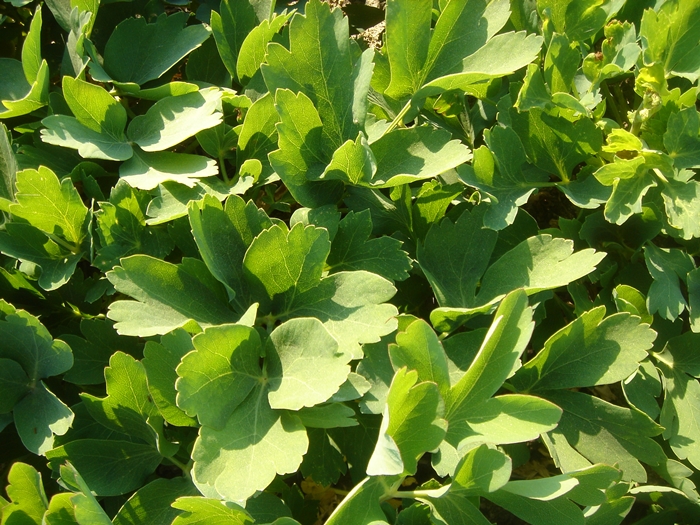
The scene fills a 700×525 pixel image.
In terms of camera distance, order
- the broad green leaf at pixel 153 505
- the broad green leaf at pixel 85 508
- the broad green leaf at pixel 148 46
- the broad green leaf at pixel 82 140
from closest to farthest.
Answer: the broad green leaf at pixel 85 508 < the broad green leaf at pixel 153 505 < the broad green leaf at pixel 82 140 < the broad green leaf at pixel 148 46

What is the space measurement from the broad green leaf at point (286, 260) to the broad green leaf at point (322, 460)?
0.20 m

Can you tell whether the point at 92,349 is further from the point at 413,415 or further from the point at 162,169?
the point at 413,415

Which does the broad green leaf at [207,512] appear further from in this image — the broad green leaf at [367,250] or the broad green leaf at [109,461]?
the broad green leaf at [367,250]

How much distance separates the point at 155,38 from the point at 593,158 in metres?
0.68

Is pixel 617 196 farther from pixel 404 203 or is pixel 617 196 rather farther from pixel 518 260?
pixel 404 203

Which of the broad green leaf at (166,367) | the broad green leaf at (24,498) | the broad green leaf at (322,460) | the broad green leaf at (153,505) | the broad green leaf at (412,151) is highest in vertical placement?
the broad green leaf at (412,151)

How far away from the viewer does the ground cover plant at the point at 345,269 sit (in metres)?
0.72

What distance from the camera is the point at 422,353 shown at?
72 centimetres

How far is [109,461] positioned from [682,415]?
30.0 inches

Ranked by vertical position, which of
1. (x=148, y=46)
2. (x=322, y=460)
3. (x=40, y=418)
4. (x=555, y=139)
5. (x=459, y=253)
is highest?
(x=148, y=46)

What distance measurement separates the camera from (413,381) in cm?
68

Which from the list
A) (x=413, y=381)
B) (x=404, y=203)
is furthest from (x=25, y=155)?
(x=413, y=381)

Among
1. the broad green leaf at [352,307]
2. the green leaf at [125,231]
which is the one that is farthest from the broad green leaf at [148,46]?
the broad green leaf at [352,307]

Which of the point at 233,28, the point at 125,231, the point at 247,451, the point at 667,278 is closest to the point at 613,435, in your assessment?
the point at 667,278
